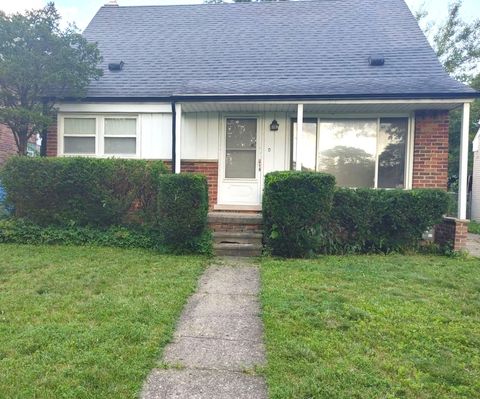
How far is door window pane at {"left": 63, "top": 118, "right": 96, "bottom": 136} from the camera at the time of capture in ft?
→ 27.8

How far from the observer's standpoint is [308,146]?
8.20 metres

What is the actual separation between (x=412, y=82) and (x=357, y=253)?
12.2ft

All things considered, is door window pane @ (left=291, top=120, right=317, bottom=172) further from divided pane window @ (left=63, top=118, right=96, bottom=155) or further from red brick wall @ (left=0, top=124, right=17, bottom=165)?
red brick wall @ (left=0, top=124, right=17, bottom=165)

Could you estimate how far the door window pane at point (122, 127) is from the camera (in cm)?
840

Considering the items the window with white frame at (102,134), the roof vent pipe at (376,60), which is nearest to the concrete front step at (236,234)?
the window with white frame at (102,134)

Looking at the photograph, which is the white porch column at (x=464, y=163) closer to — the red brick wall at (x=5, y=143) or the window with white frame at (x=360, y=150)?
the window with white frame at (x=360, y=150)

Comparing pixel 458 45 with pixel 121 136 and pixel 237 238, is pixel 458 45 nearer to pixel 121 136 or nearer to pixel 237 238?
pixel 121 136

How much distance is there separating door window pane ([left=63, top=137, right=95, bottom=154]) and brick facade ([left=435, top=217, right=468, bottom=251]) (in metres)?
7.77

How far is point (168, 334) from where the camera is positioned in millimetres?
3047

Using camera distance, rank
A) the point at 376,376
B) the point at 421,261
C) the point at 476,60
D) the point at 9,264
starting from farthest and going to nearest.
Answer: the point at 476,60 → the point at 421,261 → the point at 9,264 → the point at 376,376

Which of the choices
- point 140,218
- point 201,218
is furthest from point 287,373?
point 140,218

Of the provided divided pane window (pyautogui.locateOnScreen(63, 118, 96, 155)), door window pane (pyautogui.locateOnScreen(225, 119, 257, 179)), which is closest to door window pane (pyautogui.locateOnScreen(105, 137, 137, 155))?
divided pane window (pyautogui.locateOnScreen(63, 118, 96, 155))

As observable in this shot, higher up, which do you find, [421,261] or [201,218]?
[201,218]

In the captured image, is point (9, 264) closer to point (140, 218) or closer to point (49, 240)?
point (49, 240)
